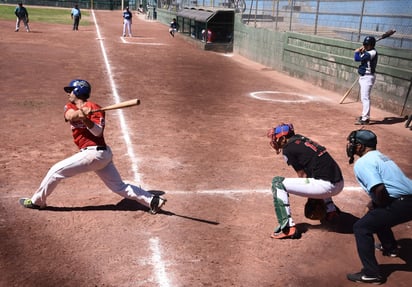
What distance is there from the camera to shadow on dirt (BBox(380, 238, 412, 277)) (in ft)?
15.8

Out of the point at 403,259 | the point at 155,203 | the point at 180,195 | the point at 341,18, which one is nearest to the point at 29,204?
the point at 155,203

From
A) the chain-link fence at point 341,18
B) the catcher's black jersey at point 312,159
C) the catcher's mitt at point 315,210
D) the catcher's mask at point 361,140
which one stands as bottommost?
the catcher's mitt at point 315,210

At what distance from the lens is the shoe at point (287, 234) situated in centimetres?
530

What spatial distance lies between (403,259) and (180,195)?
3.07m

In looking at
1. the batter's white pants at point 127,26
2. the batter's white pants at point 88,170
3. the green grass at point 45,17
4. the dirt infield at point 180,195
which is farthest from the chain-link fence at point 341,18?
the green grass at point 45,17

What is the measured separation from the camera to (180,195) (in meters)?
6.55

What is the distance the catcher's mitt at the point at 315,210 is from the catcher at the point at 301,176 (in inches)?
9.7

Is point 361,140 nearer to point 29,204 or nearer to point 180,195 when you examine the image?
point 180,195

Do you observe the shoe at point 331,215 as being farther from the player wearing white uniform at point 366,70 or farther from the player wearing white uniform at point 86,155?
the player wearing white uniform at point 366,70

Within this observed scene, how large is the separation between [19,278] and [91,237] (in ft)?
3.29

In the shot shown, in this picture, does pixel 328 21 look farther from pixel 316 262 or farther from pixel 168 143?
pixel 316 262

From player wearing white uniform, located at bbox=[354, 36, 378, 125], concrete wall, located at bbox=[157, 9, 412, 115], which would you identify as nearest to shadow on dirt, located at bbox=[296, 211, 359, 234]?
player wearing white uniform, located at bbox=[354, 36, 378, 125]

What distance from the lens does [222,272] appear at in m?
4.63

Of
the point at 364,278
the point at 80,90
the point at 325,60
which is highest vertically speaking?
the point at 80,90
